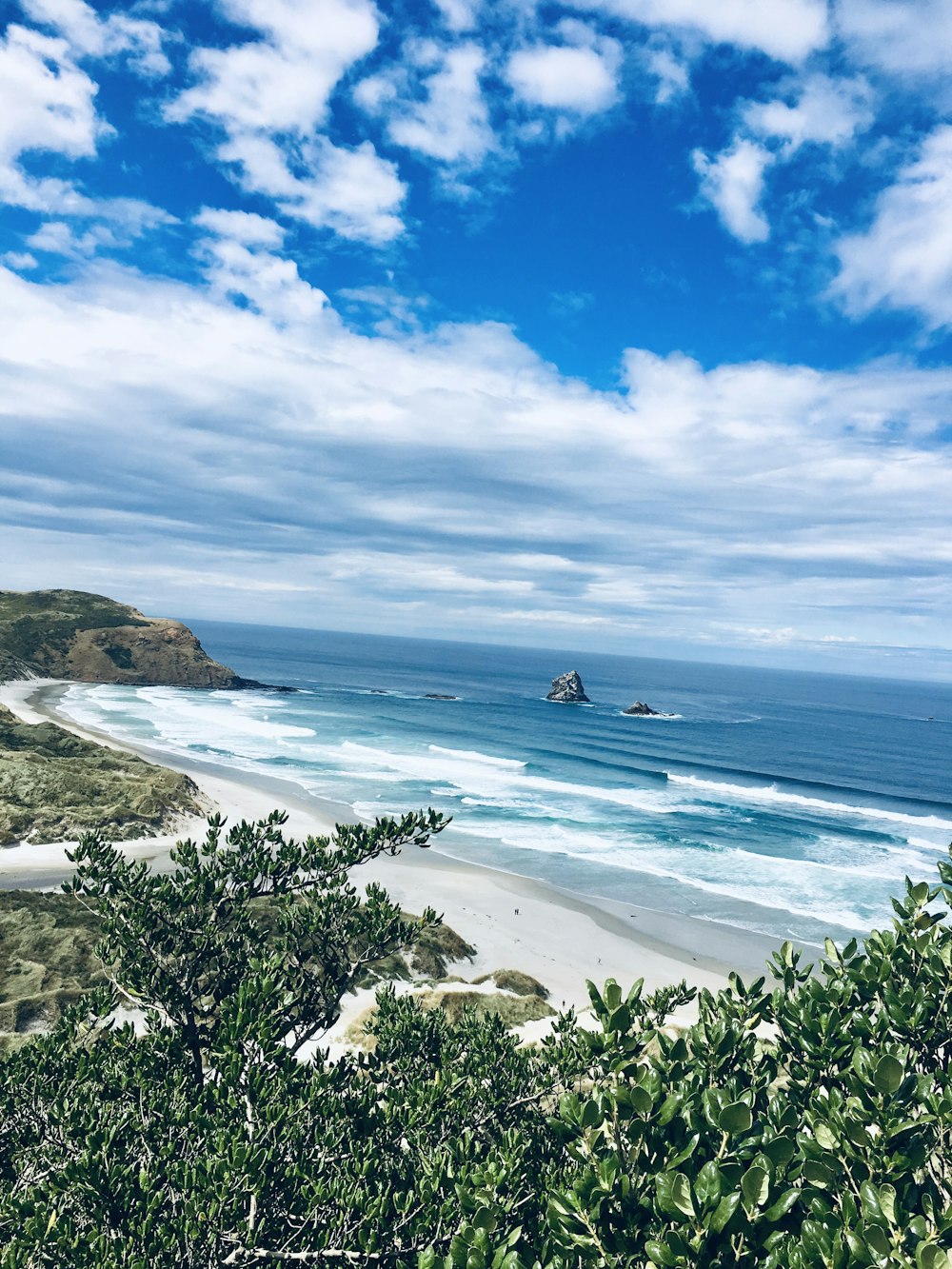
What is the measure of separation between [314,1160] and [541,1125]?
321 cm

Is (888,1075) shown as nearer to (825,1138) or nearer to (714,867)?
(825,1138)

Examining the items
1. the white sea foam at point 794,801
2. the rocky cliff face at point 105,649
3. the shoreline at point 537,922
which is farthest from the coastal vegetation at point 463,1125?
the rocky cliff face at point 105,649

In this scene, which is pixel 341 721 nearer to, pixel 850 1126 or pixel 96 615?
pixel 96 615

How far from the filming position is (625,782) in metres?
66.0

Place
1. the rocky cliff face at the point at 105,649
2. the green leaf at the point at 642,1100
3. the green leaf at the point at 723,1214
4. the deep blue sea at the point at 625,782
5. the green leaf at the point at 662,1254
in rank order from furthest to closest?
the rocky cliff face at the point at 105,649 < the deep blue sea at the point at 625,782 < the green leaf at the point at 642,1100 < the green leaf at the point at 723,1214 < the green leaf at the point at 662,1254

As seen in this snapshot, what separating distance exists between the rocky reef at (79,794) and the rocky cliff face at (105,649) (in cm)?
6547

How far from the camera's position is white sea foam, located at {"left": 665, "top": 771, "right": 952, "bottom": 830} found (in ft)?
196

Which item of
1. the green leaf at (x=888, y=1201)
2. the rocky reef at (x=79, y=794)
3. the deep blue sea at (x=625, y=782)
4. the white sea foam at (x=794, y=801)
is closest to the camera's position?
the green leaf at (x=888, y=1201)

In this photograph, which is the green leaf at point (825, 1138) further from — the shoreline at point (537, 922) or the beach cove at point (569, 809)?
the beach cove at point (569, 809)

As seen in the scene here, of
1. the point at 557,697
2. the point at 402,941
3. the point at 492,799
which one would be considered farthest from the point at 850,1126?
the point at 557,697

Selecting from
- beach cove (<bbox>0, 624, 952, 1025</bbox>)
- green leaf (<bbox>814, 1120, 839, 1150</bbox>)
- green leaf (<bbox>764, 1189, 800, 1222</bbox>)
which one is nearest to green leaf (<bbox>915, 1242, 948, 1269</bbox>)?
green leaf (<bbox>764, 1189, 800, 1222</bbox>)

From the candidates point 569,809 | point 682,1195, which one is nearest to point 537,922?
point 569,809

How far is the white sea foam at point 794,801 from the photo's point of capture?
59594 millimetres

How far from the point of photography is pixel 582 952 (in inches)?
1194
